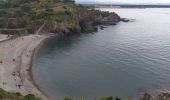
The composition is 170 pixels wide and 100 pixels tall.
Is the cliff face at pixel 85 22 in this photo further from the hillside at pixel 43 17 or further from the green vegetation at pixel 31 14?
the green vegetation at pixel 31 14

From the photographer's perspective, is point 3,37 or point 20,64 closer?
point 20,64

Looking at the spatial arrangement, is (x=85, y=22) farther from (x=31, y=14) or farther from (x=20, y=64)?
(x=20, y=64)

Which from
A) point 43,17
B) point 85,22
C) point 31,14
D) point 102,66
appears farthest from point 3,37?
point 102,66

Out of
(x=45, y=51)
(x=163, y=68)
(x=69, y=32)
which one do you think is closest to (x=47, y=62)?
(x=45, y=51)

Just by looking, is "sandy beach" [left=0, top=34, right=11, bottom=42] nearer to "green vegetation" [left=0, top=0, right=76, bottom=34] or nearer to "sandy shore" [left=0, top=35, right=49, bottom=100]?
"sandy shore" [left=0, top=35, right=49, bottom=100]

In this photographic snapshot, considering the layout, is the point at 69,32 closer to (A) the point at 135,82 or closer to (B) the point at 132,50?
(B) the point at 132,50

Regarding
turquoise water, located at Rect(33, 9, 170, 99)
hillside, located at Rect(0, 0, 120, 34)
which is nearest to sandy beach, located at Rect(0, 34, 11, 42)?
hillside, located at Rect(0, 0, 120, 34)
